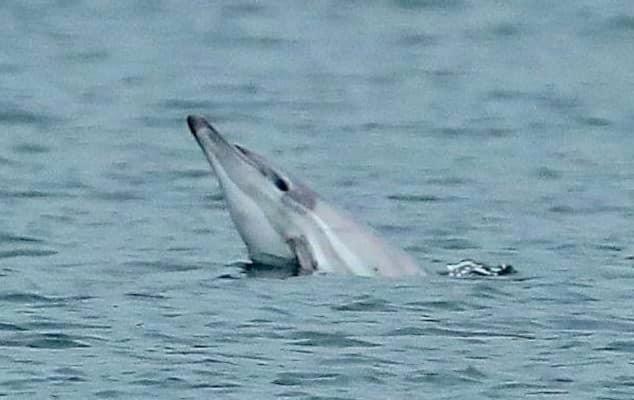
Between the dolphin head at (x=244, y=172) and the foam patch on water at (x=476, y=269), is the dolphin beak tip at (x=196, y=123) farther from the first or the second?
the foam patch on water at (x=476, y=269)

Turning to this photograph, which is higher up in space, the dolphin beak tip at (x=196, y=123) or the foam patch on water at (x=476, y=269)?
the dolphin beak tip at (x=196, y=123)

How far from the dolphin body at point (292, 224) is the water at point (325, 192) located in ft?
1.02

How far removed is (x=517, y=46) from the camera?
108 ft

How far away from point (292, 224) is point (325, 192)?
426cm

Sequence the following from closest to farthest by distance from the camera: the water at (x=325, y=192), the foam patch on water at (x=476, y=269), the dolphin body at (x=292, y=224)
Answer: the water at (x=325, y=192)
the dolphin body at (x=292, y=224)
the foam patch on water at (x=476, y=269)

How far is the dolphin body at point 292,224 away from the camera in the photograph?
736 inches

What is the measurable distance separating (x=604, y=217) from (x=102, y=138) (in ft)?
18.8

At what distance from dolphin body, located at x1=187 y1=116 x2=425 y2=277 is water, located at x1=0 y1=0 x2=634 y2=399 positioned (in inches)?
12.2

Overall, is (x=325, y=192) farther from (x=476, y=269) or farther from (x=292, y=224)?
(x=292, y=224)

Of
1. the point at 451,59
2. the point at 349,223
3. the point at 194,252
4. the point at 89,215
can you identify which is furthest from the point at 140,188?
the point at 451,59

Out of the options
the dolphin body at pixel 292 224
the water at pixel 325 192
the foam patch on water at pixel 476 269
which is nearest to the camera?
the water at pixel 325 192

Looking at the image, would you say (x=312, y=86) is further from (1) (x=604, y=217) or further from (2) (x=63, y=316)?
(2) (x=63, y=316)

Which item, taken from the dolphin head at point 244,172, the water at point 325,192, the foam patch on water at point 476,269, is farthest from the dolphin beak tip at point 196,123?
the foam patch on water at point 476,269

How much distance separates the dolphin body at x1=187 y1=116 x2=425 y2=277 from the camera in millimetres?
18703
